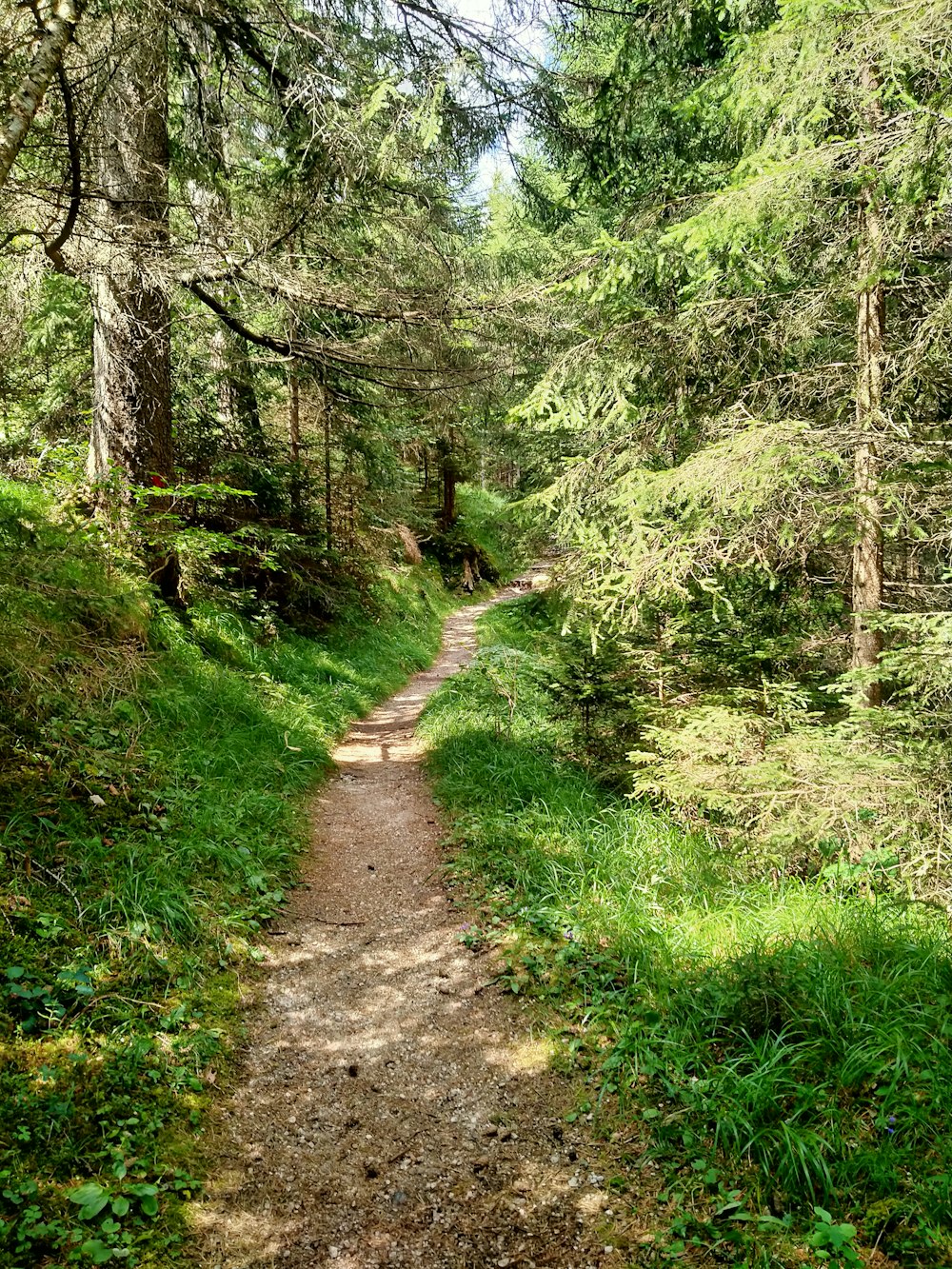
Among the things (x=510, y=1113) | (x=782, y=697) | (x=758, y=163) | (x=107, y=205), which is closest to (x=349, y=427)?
(x=107, y=205)

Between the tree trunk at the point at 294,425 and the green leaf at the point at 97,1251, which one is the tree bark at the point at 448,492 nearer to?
the tree trunk at the point at 294,425

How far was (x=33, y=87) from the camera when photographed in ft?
12.1

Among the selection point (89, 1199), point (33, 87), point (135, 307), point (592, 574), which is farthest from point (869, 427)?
point (135, 307)

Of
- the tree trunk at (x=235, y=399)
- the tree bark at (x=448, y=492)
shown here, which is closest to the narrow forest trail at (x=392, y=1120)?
the tree trunk at (x=235, y=399)

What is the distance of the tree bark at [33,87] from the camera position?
3684mm

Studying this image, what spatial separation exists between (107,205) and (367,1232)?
8.99 m

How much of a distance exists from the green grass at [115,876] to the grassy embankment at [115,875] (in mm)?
12

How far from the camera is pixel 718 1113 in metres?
3.13

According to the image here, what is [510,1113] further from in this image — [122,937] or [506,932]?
[122,937]

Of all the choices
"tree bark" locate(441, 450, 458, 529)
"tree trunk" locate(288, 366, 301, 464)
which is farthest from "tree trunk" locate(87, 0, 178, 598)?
"tree bark" locate(441, 450, 458, 529)

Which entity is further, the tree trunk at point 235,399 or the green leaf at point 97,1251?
the tree trunk at point 235,399

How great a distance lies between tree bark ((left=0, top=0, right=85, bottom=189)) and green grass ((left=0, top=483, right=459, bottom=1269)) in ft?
9.90

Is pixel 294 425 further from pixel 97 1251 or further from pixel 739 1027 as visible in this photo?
pixel 97 1251

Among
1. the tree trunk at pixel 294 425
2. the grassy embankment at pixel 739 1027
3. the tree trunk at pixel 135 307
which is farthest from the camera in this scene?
the tree trunk at pixel 294 425
